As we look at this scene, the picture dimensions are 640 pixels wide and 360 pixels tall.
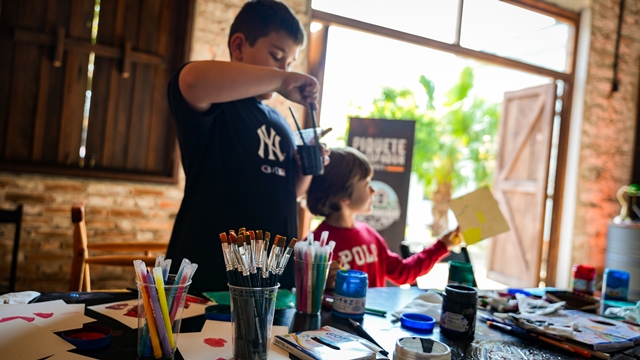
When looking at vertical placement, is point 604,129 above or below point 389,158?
above

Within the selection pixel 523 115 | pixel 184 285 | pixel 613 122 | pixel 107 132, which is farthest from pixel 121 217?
pixel 613 122

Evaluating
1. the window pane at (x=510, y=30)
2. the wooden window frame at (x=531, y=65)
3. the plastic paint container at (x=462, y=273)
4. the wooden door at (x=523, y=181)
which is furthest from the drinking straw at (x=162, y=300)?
the wooden door at (x=523, y=181)

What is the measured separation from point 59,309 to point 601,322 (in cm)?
147

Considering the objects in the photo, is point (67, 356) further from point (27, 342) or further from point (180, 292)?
point (180, 292)

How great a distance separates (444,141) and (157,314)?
26.4 ft

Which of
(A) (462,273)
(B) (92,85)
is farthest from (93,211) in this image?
(A) (462,273)

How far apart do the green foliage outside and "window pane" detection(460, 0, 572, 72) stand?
238 centimetres

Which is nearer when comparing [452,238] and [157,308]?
[157,308]

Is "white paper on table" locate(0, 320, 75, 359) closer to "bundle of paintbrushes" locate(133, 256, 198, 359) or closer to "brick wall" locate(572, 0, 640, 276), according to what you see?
"bundle of paintbrushes" locate(133, 256, 198, 359)

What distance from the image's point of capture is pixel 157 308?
0.83 m

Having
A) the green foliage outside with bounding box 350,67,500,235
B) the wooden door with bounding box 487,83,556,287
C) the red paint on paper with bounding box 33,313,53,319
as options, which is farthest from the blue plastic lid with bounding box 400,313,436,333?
the green foliage outside with bounding box 350,67,500,235

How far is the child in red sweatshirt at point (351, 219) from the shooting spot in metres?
1.83

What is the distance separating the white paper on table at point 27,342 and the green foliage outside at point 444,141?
7.34m

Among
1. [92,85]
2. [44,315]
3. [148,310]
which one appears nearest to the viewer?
[148,310]
